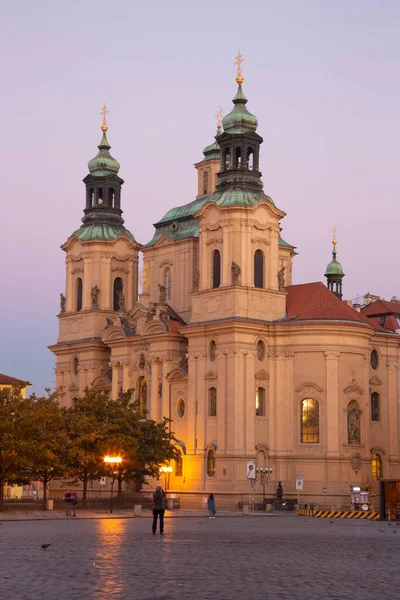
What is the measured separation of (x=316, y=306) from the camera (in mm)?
82938

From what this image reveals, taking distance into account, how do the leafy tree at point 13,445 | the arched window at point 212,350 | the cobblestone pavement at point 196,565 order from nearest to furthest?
1. the cobblestone pavement at point 196,565
2. the leafy tree at point 13,445
3. the arched window at point 212,350

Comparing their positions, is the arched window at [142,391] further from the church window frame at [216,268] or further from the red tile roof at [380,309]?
the red tile roof at [380,309]

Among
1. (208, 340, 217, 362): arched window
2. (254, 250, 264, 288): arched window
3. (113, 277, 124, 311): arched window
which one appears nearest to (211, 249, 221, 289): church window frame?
(254, 250, 264, 288): arched window

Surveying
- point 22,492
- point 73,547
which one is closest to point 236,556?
point 73,547

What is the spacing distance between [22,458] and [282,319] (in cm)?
2605

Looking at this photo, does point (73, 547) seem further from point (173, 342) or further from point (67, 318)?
point (67, 318)

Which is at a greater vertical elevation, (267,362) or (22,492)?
(267,362)

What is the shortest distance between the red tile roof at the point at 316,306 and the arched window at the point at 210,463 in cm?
1189

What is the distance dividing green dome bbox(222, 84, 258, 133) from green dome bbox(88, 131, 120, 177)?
1615 centimetres

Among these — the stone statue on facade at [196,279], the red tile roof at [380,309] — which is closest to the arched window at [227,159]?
the stone statue on facade at [196,279]

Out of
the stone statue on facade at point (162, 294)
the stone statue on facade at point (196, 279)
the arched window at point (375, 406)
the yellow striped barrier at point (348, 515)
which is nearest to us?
the yellow striped barrier at point (348, 515)

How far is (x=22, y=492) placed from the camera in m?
124

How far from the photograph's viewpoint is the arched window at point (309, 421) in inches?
3164

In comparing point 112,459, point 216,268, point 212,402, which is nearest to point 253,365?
point 212,402
